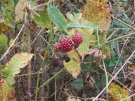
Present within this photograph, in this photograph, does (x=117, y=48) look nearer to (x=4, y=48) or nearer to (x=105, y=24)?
(x=105, y=24)

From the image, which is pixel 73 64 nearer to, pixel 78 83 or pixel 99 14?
pixel 99 14

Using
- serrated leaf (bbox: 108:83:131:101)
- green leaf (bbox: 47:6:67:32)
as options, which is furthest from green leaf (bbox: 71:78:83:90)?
green leaf (bbox: 47:6:67:32)

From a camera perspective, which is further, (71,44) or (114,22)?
(114,22)

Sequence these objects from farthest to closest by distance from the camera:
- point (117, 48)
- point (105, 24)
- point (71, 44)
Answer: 1. point (117, 48)
2. point (105, 24)
3. point (71, 44)

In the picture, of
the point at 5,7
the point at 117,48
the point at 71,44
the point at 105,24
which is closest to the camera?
the point at 71,44

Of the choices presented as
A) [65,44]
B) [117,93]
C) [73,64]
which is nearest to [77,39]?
[65,44]

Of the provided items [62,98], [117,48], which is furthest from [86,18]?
[62,98]

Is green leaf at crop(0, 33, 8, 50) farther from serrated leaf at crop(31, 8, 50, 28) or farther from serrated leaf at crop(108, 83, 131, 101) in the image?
serrated leaf at crop(108, 83, 131, 101)

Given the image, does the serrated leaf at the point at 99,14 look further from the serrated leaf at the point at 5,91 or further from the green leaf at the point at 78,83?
the green leaf at the point at 78,83
